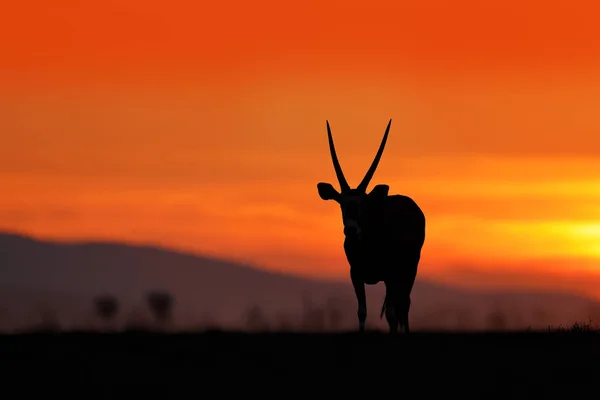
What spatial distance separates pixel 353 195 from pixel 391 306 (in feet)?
6.44

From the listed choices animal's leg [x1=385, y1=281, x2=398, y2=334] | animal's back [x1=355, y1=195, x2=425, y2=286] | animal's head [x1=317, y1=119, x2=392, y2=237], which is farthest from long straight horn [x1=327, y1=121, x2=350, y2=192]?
animal's leg [x1=385, y1=281, x2=398, y2=334]

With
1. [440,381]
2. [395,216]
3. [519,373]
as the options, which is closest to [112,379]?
[440,381]

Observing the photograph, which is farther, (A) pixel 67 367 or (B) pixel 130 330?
(B) pixel 130 330

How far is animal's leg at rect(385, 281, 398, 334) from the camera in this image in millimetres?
24188

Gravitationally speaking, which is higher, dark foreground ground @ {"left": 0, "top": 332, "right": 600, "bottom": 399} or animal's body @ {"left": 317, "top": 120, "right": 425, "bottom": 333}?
animal's body @ {"left": 317, "top": 120, "right": 425, "bottom": 333}

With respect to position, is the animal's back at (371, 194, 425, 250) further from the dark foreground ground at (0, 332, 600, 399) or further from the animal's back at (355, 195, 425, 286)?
the dark foreground ground at (0, 332, 600, 399)

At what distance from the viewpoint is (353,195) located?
A: 23812mm

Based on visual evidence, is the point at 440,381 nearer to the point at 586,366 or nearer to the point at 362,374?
the point at 362,374

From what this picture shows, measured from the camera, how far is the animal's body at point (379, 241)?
23781 mm

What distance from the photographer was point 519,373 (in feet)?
59.2

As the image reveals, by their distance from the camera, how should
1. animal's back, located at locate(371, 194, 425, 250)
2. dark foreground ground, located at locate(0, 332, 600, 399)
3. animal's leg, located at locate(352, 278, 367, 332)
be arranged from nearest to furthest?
dark foreground ground, located at locate(0, 332, 600, 399) < animal's leg, located at locate(352, 278, 367, 332) < animal's back, located at locate(371, 194, 425, 250)

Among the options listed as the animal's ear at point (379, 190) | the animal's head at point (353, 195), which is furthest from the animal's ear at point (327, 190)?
the animal's ear at point (379, 190)

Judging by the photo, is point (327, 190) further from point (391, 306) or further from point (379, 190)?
point (391, 306)

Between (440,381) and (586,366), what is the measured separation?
243 cm
